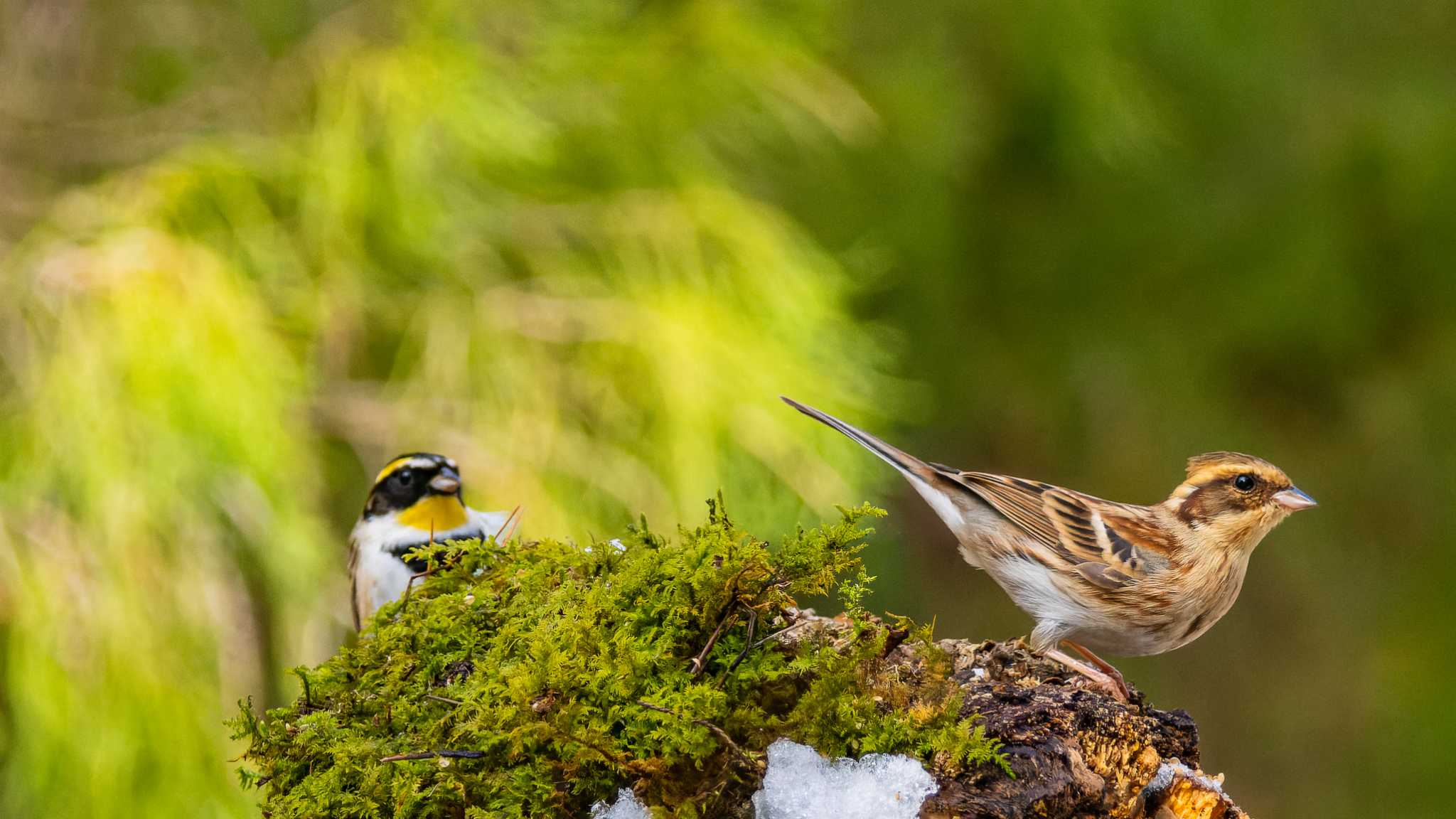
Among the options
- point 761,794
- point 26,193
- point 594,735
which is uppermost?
point 26,193

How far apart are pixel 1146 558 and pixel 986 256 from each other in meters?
3.91

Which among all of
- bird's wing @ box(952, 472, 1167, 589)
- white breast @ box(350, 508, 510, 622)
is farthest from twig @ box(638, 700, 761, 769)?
white breast @ box(350, 508, 510, 622)

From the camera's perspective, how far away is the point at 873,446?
2.16 metres

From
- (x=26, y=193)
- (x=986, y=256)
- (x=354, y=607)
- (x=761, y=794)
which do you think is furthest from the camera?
(x=986, y=256)

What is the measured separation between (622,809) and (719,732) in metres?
0.14

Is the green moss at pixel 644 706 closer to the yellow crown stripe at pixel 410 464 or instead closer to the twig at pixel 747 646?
the twig at pixel 747 646

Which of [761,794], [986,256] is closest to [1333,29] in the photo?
[986,256]

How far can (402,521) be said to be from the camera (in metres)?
3.26

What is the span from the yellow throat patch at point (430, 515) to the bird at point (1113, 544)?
135 centimetres

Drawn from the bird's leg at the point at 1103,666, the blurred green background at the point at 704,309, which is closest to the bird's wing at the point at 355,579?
the blurred green background at the point at 704,309

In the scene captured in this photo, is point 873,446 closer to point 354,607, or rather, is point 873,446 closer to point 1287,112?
point 354,607

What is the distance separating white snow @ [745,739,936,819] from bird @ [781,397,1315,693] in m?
0.66

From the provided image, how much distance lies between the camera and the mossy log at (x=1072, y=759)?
131cm

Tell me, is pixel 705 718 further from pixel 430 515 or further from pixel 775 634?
pixel 430 515
